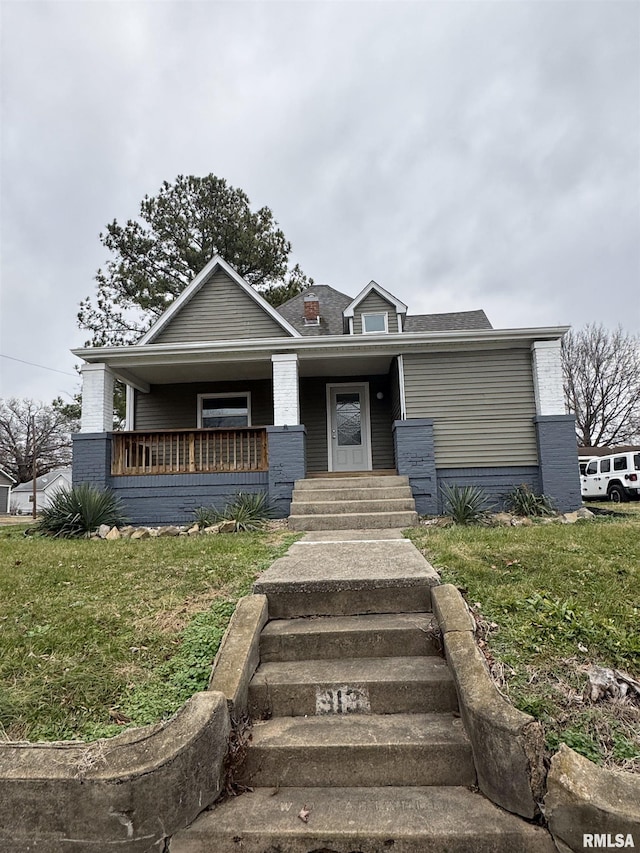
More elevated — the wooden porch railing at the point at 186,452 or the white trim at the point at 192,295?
the white trim at the point at 192,295

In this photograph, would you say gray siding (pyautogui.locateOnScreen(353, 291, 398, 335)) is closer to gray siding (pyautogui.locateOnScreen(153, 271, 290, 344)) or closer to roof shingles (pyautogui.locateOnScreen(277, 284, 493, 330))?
roof shingles (pyautogui.locateOnScreen(277, 284, 493, 330))

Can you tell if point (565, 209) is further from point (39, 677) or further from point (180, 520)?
point (39, 677)

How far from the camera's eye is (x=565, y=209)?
19.8 meters

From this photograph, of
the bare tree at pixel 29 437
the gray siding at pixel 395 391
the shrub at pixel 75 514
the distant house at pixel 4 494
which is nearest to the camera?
the shrub at pixel 75 514

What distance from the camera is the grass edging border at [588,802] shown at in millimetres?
1729

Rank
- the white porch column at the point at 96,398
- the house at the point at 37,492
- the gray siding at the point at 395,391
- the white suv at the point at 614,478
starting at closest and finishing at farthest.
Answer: the white porch column at the point at 96,398
the gray siding at the point at 395,391
the white suv at the point at 614,478
the house at the point at 37,492

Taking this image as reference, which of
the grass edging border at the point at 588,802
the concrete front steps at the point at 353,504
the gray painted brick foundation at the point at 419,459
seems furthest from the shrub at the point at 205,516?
the grass edging border at the point at 588,802

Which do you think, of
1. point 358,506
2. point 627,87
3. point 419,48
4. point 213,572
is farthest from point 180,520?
point 627,87

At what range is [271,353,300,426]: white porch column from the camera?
952cm

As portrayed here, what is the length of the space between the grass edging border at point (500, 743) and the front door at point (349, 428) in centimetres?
942

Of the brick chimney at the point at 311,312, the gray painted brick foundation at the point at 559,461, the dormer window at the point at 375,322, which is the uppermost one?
the brick chimney at the point at 311,312

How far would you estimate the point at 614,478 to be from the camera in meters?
15.8

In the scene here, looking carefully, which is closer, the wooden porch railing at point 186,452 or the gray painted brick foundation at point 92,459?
the gray painted brick foundation at point 92,459

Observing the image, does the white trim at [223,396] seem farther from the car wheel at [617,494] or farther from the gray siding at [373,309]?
the car wheel at [617,494]
